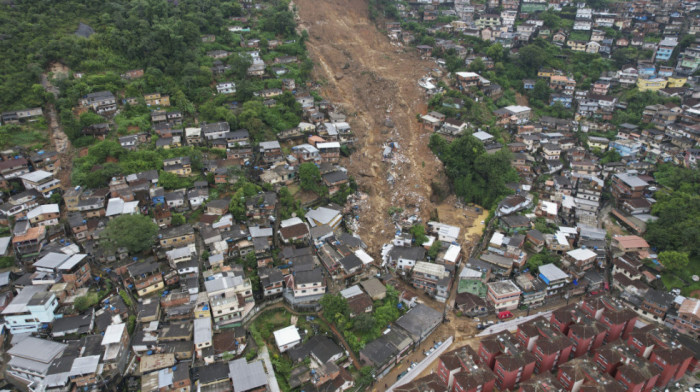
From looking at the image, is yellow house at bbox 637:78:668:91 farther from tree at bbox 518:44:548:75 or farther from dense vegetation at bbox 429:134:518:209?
dense vegetation at bbox 429:134:518:209

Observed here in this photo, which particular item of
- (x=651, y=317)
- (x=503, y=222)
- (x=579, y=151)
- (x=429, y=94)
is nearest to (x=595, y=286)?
(x=651, y=317)

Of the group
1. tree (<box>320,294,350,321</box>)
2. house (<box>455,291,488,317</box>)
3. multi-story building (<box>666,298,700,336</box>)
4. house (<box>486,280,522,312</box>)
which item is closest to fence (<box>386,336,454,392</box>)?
house (<box>455,291,488,317</box>)

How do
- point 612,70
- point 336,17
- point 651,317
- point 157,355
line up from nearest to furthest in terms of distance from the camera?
point 157,355
point 651,317
point 612,70
point 336,17

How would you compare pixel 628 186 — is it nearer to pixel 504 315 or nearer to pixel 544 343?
pixel 504 315

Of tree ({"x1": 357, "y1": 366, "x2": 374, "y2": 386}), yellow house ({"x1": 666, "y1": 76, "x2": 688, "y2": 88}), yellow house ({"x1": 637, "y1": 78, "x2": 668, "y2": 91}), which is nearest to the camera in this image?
tree ({"x1": 357, "y1": 366, "x2": 374, "y2": 386})

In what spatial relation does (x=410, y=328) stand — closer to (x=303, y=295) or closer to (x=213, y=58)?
(x=303, y=295)

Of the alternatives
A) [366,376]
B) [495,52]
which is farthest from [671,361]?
[495,52]
